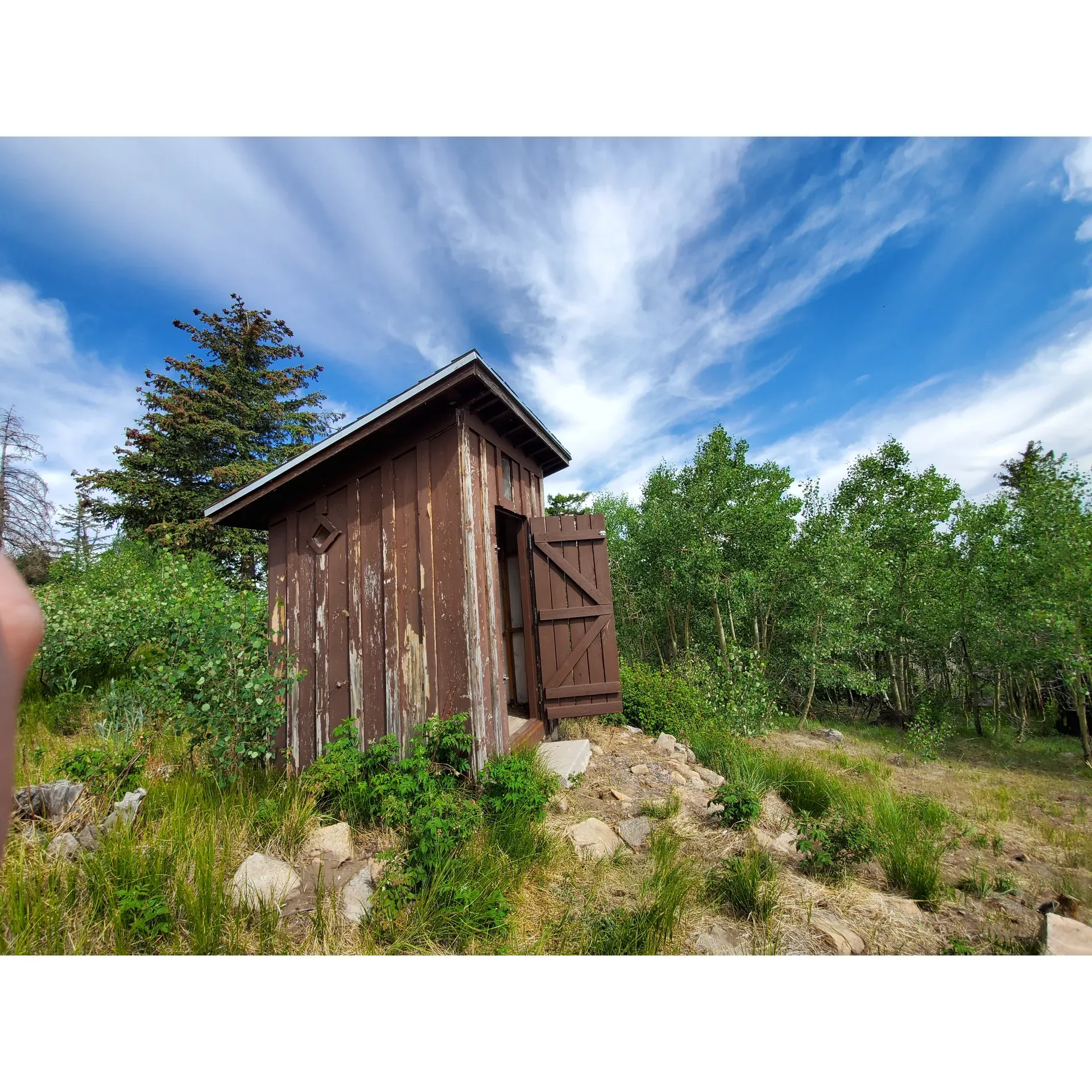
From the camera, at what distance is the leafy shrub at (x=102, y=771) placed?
125 inches

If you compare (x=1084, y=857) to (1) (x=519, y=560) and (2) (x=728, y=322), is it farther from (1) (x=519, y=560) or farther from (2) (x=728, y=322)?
(2) (x=728, y=322)

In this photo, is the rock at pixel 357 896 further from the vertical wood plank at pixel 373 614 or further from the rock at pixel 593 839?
the rock at pixel 593 839

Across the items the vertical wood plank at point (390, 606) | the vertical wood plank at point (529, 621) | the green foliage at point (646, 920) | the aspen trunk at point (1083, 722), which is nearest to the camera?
the green foliage at point (646, 920)

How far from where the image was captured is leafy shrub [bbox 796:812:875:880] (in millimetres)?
3053

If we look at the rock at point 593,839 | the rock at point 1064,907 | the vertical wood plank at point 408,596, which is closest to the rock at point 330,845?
the vertical wood plank at point 408,596

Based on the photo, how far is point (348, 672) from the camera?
407cm

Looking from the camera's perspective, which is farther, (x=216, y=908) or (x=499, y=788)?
(x=499, y=788)

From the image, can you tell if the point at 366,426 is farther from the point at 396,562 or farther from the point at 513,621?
the point at 513,621

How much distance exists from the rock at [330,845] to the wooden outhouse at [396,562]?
80 centimetres

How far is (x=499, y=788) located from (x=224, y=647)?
244cm

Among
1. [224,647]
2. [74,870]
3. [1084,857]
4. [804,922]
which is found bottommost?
[1084,857]

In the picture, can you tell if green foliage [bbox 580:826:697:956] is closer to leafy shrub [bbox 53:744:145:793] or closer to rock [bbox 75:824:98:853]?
rock [bbox 75:824:98:853]

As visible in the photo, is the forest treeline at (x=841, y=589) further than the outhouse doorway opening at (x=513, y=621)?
Yes

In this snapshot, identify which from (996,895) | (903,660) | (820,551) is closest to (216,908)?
(996,895)
